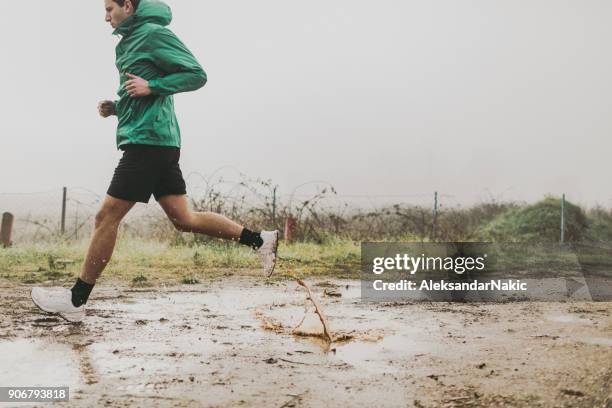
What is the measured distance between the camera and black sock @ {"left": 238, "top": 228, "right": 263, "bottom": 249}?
16.7 feet

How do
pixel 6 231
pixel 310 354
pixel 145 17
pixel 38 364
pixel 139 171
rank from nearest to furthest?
pixel 38 364
pixel 310 354
pixel 139 171
pixel 145 17
pixel 6 231

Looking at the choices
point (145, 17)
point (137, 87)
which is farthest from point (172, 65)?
point (145, 17)

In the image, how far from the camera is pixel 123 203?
4.48 metres

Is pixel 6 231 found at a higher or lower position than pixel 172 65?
A: lower

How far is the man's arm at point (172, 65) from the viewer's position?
442 cm

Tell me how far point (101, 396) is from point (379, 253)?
27.8ft

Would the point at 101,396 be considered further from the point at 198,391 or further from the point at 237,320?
the point at 237,320

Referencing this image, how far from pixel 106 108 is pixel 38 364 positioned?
6.29 feet

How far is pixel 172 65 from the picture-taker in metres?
4.47

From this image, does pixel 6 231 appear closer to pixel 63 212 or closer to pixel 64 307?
pixel 63 212

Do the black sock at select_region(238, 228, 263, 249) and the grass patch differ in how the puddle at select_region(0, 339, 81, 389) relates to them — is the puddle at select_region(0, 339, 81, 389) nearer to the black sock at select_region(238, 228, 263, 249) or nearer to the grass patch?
the black sock at select_region(238, 228, 263, 249)

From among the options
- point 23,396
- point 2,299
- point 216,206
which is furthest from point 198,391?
point 216,206

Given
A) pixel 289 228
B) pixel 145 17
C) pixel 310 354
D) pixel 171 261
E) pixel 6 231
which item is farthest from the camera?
pixel 289 228

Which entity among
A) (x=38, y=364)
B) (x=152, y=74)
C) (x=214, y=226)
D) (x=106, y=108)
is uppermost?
(x=152, y=74)
